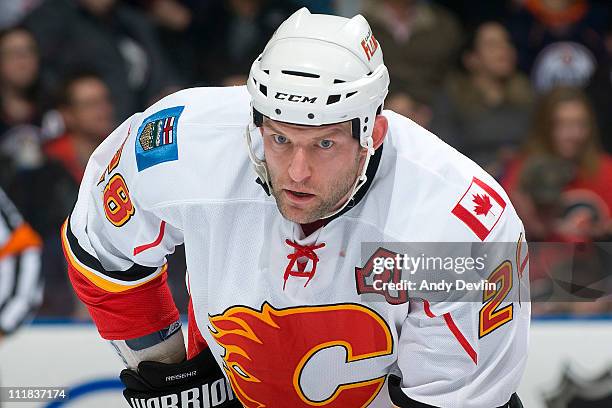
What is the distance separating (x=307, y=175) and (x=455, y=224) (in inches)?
11.3

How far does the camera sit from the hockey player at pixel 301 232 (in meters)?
1.86

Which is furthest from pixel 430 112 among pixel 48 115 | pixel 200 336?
pixel 200 336

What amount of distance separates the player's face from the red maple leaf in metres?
0.22

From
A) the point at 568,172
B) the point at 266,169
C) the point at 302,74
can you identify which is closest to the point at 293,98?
the point at 302,74

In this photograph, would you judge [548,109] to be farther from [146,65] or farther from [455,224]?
[455,224]

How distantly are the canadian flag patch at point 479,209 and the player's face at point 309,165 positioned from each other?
0.20 metres

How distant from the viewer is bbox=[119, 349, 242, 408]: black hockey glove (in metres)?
2.25

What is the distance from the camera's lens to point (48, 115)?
3959 millimetres

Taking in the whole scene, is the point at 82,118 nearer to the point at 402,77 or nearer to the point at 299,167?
the point at 402,77

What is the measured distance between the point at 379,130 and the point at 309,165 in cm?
17

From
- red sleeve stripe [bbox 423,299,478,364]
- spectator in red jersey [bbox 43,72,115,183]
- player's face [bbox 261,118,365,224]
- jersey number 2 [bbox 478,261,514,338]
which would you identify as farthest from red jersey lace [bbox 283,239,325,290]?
spectator in red jersey [bbox 43,72,115,183]

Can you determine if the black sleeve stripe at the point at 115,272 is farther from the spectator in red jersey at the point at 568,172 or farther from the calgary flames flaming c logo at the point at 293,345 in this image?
the spectator in red jersey at the point at 568,172

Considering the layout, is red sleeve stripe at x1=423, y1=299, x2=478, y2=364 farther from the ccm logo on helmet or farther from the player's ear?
the ccm logo on helmet

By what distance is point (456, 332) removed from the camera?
1.95m
